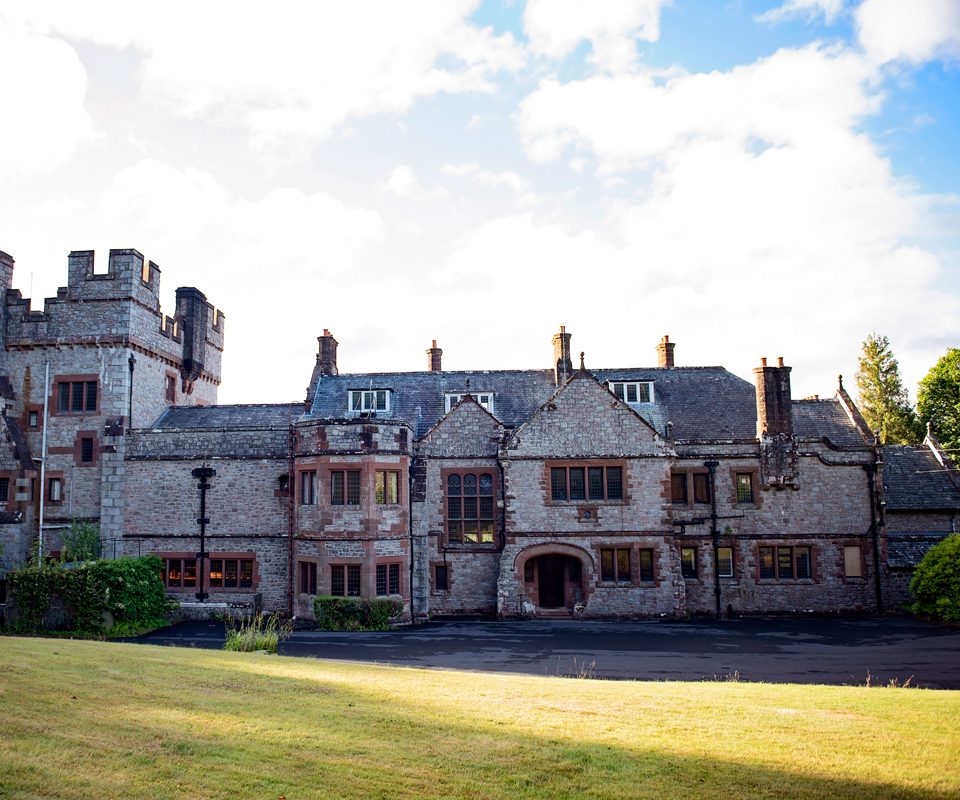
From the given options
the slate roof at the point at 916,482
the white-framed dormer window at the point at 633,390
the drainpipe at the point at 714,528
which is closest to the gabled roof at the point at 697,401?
the white-framed dormer window at the point at 633,390

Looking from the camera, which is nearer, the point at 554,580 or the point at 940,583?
the point at 940,583

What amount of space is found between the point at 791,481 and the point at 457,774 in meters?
25.8

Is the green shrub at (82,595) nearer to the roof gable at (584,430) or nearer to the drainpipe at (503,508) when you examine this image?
the drainpipe at (503,508)

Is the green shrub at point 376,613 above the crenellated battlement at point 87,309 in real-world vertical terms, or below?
below

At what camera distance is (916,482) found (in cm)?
3494

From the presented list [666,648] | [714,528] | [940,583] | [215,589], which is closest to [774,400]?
[714,528]

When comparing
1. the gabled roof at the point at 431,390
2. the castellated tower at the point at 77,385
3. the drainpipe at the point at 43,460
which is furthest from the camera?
the gabled roof at the point at 431,390

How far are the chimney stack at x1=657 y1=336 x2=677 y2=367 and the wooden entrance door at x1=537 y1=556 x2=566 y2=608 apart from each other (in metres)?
13.9

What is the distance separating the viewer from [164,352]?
1398 inches

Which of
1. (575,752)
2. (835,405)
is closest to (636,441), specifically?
(835,405)

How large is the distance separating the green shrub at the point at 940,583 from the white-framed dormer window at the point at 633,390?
13.1 meters

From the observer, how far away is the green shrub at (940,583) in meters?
26.2

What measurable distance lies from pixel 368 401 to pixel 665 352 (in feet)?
54.1

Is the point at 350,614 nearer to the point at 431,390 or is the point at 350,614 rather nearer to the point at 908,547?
the point at 431,390
